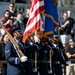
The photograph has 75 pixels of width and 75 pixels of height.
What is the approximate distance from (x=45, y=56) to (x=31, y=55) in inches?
15.1

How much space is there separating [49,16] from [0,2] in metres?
7.34

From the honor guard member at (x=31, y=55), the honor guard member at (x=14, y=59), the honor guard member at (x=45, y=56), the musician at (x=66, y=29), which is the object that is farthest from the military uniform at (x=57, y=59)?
the musician at (x=66, y=29)

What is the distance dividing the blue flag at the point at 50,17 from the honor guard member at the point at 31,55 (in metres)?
0.86

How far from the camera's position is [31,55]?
14.1 metres

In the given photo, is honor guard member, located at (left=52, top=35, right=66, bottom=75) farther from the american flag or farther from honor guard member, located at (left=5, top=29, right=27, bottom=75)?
honor guard member, located at (left=5, top=29, right=27, bottom=75)

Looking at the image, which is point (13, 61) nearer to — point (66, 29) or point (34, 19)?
point (34, 19)

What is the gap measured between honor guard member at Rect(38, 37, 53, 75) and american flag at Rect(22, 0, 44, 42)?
412 mm

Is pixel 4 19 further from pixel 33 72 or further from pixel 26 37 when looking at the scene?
pixel 33 72

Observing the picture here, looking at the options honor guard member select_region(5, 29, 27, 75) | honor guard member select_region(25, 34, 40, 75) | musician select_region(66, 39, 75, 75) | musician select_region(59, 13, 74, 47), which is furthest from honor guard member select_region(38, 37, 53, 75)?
musician select_region(59, 13, 74, 47)

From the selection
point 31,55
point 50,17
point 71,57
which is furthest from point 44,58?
point 71,57

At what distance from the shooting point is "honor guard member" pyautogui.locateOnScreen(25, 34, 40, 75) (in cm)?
1339

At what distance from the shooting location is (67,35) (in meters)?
18.3

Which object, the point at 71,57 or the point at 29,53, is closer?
the point at 29,53

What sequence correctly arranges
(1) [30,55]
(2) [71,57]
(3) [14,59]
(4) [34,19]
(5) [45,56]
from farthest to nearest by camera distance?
(2) [71,57] < (4) [34,19] < (5) [45,56] < (1) [30,55] < (3) [14,59]
